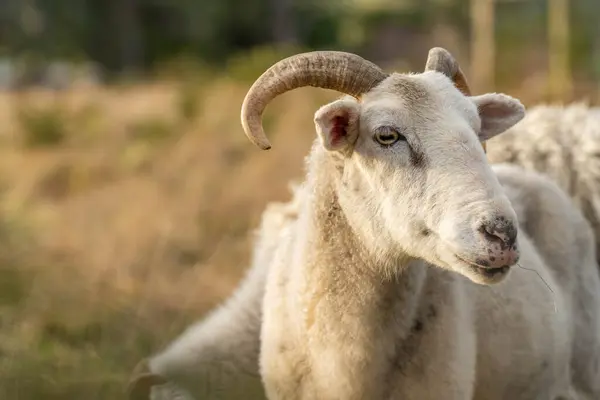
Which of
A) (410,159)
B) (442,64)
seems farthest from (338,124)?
(442,64)

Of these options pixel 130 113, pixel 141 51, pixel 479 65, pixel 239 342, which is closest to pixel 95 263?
pixel 239 342

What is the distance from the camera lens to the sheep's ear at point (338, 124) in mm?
4703

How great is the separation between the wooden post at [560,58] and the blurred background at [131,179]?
0.19ft

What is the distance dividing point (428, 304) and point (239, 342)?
1.69 meters

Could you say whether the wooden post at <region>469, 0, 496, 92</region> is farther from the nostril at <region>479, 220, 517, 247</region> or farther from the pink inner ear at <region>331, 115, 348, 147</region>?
the nostril at <region>479, 220, 517, 247</region>

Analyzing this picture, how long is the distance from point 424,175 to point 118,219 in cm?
796

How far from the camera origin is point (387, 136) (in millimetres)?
4676

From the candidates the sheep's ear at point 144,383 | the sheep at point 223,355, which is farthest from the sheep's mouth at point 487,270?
the sheep's ear at point 144,383

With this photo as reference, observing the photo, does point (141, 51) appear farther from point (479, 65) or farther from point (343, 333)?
point (343, 333)

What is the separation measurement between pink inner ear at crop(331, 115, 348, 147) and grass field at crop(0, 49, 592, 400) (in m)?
1.91

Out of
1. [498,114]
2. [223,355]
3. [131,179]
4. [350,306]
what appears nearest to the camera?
[350,306]

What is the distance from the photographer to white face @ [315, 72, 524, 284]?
423 centimetres

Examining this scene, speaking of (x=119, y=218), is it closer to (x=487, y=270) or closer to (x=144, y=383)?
(x=144, y=383)

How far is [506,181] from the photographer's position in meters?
6.71
